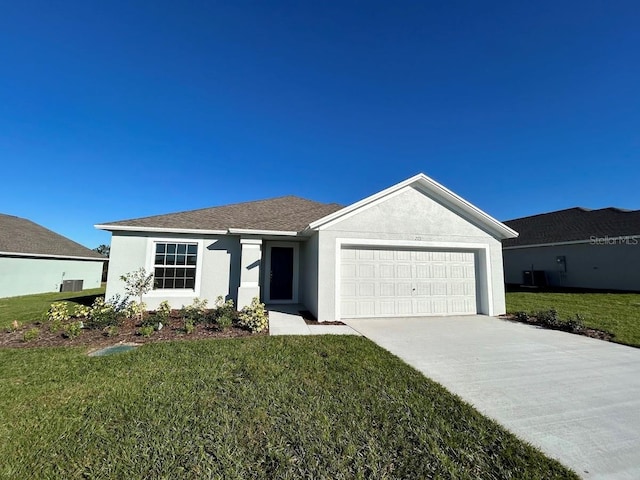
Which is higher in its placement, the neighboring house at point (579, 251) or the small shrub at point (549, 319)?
the neighboring house at point (579, 251)

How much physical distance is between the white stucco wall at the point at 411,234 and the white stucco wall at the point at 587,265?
12.8 m

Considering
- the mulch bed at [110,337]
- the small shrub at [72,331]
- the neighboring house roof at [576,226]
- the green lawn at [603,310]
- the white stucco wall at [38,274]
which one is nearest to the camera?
the mulch bed at [110,337]

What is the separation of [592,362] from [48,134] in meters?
19.6

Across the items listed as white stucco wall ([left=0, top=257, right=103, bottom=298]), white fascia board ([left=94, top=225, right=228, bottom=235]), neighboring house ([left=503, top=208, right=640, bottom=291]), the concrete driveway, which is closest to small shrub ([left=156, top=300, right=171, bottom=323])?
white fascia board ([left=94, top=225, right=228, bottom=235])

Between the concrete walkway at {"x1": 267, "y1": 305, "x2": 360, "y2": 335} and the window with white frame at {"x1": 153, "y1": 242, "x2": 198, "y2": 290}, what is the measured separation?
11.6 feet

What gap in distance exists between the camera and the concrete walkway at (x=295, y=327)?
702cm

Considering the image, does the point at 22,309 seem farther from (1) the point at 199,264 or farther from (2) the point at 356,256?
(2) the point at 356,256

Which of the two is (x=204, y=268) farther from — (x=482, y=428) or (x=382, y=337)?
(x=482, y=428)

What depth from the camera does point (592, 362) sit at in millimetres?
5191

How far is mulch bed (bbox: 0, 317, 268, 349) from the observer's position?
20.2 ft

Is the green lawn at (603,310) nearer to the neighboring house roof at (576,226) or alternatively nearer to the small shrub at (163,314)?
the neighboring house roof at (576,226)

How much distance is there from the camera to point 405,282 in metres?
9.34

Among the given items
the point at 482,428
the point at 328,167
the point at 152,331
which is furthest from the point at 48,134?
the point at 482,428

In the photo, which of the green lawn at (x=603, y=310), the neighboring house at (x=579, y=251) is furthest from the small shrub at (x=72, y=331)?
the neighboring house at (x=579, y=251)
